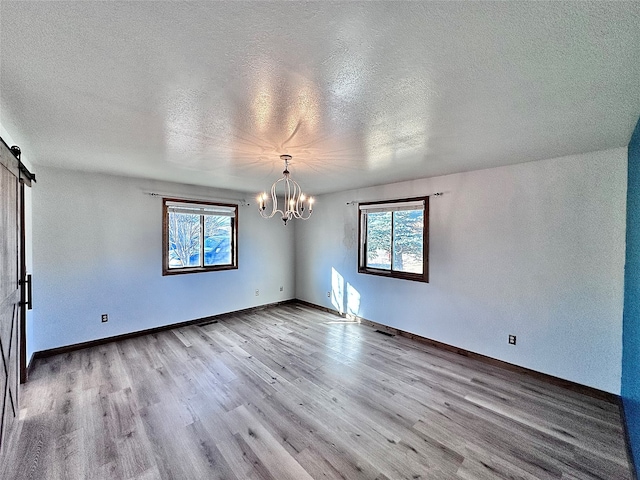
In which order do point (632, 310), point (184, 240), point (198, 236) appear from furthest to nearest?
point (198, 236) < point (184, 240) < point (632, 310)

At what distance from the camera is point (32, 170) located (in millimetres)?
3230

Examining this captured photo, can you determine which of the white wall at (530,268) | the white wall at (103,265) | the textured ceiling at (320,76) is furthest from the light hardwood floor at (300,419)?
the textured ceiling at (320,76)

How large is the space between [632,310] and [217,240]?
17.3 ft

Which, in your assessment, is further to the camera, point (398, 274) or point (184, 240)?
point (184, 240)

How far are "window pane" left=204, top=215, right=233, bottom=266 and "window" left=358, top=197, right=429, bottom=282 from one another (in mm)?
2537

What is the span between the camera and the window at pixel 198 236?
436cm

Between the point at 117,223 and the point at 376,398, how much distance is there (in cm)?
415

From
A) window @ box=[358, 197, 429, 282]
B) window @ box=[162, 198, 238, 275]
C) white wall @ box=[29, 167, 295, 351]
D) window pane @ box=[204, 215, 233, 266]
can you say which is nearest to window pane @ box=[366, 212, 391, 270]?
window @ box=[358, 197, 429, 282]

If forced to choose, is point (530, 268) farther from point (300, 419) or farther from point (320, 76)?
point (320, 76)

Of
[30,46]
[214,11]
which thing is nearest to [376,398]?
[214,11]

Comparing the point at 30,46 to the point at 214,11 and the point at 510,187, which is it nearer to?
the point at 214,11

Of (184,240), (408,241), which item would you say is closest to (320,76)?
(408,241)

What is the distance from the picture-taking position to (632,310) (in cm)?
205

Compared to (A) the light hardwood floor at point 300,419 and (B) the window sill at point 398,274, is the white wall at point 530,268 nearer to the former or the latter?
(B) the window sill at point 398,274
